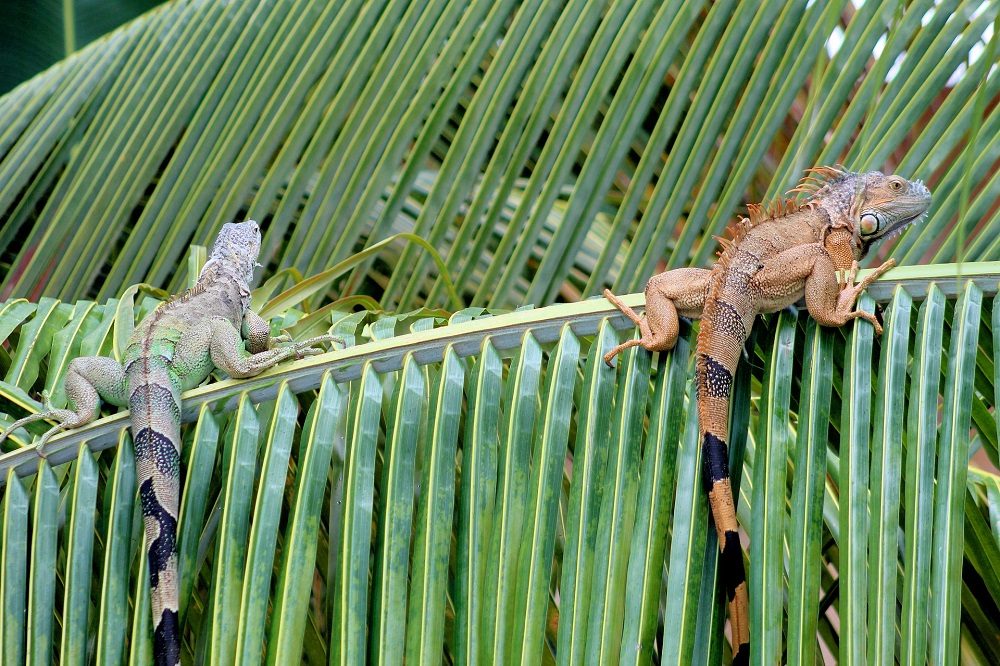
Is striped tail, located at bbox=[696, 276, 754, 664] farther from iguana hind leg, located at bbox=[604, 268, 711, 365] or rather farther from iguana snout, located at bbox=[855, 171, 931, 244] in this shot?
iguana snout, located at bbox=[855, 171, 931, 244]

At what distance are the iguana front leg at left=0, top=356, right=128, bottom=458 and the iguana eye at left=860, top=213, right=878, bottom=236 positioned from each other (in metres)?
2.20

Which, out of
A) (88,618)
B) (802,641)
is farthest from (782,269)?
(88,618)

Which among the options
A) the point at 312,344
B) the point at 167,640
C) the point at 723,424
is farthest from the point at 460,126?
the point at 167,640

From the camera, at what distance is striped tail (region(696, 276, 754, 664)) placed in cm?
190

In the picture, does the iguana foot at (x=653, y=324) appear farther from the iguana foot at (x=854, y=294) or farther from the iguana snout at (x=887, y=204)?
the iguana snout at (x=887, y=204)

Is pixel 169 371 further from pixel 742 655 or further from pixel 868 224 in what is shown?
pixel 868 224

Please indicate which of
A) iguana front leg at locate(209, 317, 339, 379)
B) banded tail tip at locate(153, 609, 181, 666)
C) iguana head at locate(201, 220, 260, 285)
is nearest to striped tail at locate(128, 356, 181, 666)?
banded tail tip at locate(153, 609, 181, 666)

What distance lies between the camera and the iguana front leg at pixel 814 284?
2256 millimetres

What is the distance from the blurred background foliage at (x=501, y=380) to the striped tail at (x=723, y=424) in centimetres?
5

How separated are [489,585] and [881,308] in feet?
3.95

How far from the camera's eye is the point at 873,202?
291cm

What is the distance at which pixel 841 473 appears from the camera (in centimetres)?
196

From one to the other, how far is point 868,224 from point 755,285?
726 mm

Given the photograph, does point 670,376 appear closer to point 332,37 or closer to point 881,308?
point 881,308
